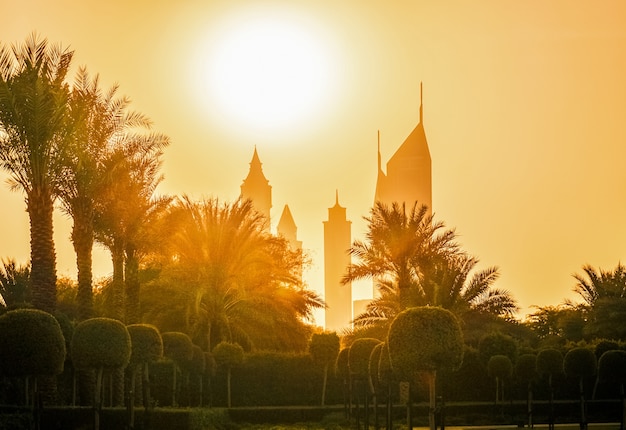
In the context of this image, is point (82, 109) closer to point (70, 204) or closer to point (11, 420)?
point (70, 204)

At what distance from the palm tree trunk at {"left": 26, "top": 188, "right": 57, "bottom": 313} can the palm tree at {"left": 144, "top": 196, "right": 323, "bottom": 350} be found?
57.4ft

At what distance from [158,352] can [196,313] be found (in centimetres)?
1899

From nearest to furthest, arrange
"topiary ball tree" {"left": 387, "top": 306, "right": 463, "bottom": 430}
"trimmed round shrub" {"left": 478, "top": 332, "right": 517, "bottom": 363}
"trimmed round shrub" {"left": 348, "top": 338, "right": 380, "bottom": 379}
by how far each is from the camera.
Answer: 1. "topiary ball tree" {"left": 387, "top": 306, "right": 463, "bottom": 430}
2. "trimmed round shrub" {"left": 348, "top": 338, "right": 380, "bottom": 379}
3. "trimmed round shrub" {"left": 478, "top": 332, "right": 517, "bottom": 363}

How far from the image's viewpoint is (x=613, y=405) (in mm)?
48875

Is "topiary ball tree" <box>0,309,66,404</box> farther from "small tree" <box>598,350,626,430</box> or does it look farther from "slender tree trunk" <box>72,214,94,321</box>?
"small tree" <box>598,350,626,430</box>

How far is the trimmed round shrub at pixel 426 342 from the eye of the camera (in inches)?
1133

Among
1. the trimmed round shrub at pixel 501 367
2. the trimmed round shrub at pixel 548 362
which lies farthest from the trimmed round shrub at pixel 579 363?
the trimmed round shrub at pixel 501 367

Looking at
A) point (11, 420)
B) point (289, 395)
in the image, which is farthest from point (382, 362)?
point (289, 395)

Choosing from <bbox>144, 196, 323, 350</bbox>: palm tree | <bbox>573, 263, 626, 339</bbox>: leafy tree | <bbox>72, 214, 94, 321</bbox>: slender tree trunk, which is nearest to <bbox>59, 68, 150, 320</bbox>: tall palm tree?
<bbox>72, 214, 94, 321</bbox>: slender tree trunk

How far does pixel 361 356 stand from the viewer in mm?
40031

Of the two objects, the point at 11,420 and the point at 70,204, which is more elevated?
the point at 70,204

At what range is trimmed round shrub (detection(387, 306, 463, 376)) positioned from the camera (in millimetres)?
28766

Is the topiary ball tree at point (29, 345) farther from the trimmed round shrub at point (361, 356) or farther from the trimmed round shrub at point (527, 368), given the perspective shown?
the trimmed round shrub at point (527, 368)

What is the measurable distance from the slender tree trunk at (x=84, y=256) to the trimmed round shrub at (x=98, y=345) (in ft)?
27.3
